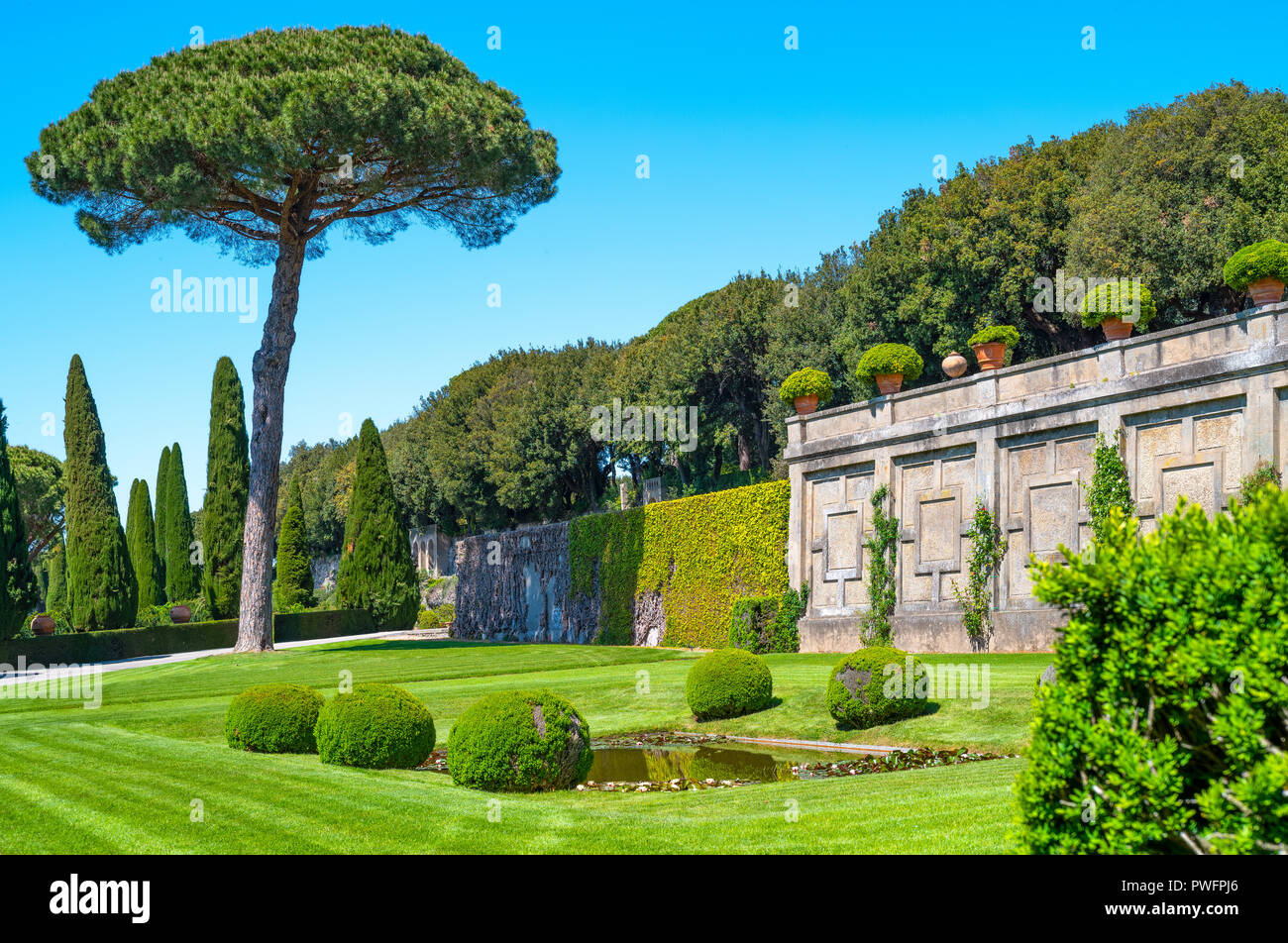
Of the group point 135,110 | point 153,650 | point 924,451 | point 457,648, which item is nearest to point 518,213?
point 135,110

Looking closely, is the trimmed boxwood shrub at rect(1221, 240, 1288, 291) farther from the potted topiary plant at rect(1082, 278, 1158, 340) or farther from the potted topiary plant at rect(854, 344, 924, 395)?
the potted topiary plant at rect(854, 344, 924, 395)

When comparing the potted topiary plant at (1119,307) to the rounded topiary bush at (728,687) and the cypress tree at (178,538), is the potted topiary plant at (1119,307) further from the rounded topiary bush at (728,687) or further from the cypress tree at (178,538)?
the cypress tree at (178,538)

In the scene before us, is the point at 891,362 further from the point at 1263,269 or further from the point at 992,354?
the point at 1263,269

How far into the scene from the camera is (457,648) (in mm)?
32656

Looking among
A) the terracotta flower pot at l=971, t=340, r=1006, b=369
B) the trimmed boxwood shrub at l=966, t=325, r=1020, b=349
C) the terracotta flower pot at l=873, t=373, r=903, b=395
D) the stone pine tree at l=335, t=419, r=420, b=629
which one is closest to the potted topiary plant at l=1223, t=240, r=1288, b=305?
the trimmed boxwood shrub at l=966, t=325, r=1020, b=349

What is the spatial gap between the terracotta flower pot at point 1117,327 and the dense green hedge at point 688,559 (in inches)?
355

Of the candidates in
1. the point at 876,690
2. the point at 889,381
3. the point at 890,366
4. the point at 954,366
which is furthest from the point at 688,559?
the point at 876,690

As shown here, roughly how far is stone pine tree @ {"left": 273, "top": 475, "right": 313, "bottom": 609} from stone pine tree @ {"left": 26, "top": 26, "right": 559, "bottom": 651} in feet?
58.4

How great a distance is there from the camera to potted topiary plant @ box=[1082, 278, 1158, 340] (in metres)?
19.3

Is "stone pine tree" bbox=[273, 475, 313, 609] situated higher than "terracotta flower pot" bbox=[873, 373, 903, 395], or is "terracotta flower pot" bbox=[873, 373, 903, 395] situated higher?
"terracotta flower pot" bbox=[873, 373, 903, 395]

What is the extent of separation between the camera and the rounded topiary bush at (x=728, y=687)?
1548cm

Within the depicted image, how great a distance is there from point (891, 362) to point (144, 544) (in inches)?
1747

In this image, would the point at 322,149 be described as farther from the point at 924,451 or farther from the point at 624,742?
the point at 624,742
